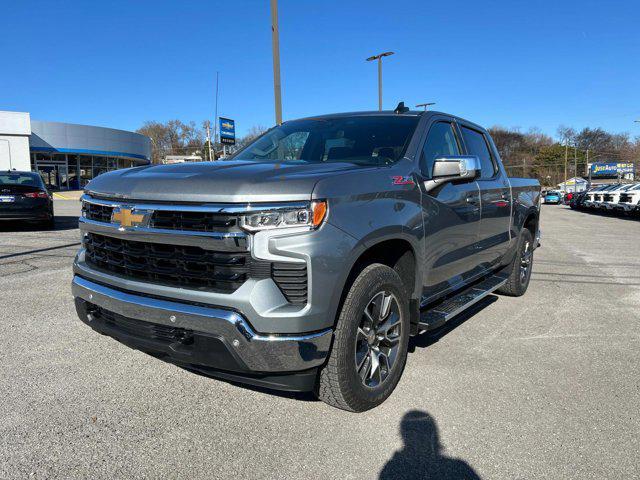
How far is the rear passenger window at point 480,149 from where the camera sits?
15.3ft

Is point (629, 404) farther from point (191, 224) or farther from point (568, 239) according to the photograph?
point (568, 239)

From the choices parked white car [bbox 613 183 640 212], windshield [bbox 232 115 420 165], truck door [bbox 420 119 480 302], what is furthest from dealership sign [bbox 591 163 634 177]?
windshield [bbox 232 115 420 165]

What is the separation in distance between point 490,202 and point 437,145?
1.01m

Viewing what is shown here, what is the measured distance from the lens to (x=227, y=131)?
21469 millimetres

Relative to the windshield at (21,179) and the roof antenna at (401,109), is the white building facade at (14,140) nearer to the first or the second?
the windshield at (21,179)

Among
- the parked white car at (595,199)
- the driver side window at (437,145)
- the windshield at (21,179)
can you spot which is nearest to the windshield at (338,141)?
the driver side window at (437,145)

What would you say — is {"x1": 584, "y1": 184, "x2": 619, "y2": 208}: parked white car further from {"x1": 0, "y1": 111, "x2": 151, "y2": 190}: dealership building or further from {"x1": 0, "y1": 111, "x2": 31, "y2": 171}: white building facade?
{"x1": 0, "y1": 111, "x2": 31, "y2": 171}: white building facade

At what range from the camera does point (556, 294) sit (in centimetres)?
614

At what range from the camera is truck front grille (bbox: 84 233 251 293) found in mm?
2389

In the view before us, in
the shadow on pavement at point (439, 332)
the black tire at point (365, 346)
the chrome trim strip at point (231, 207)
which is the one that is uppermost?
the chrome trim strip at point (231, 207)

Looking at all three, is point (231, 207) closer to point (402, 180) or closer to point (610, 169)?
point (402, 180)

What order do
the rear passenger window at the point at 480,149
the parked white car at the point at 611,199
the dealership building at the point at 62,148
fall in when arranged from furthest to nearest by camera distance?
the dealership building at the point at 62,148, the parked white car at the point at 611,199, the rear passenger window at the point at 480,149

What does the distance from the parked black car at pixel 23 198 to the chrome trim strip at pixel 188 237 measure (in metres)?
10.1

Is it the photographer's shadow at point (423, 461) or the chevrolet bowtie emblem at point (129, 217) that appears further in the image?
the chevrolet bowtie emblem at point (129, 217)
